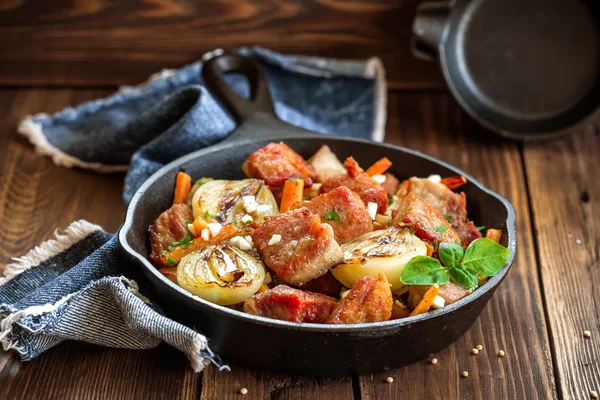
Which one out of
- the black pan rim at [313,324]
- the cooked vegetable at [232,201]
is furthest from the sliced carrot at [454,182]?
the cooked vegetable at [232,201]

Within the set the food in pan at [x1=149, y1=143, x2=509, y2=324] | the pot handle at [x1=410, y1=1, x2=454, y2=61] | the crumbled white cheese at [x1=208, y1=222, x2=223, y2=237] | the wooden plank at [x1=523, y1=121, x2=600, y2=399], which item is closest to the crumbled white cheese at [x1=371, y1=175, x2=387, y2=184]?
the food in pan at [x1=149, y1=143, x2=509, y2=324]

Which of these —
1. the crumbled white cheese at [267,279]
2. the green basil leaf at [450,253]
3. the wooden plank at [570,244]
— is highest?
the green basil leaf at [450,253]

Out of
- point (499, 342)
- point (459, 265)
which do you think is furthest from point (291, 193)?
point (499, 342)

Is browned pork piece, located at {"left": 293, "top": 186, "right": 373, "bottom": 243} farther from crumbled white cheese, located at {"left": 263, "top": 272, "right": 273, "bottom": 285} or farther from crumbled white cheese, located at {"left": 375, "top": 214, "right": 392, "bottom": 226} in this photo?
crumbled white cheese, located at {"left": 263, "top": 272, "right": 273, "bottom": 285}

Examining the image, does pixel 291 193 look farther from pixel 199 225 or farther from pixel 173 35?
pixel 173 35

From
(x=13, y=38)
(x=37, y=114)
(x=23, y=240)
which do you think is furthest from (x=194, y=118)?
(x=13, y=38)

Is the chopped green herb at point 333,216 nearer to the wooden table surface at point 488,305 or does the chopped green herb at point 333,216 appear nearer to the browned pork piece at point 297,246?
the browned pork piece at point 297,246

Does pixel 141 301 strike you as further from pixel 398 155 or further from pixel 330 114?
pixel 330 114

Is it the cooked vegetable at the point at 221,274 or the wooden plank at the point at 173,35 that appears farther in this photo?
the wooden plank at the point at 173,35
